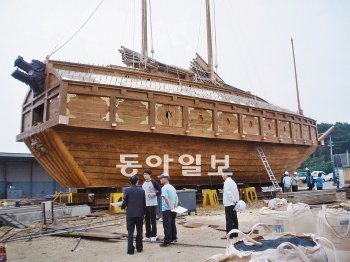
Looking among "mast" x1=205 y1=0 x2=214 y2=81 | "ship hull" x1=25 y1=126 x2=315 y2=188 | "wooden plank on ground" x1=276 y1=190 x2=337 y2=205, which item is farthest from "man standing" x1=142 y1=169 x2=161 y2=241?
"mast" x1=205 y1=0 x2=214 y2=81

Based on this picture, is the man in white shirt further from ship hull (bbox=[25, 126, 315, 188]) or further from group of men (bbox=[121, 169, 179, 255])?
ship hull (bbox=[25, 126, 315, 188])

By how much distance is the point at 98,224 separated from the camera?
7.41 meters

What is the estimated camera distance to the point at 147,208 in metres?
A: 6.02

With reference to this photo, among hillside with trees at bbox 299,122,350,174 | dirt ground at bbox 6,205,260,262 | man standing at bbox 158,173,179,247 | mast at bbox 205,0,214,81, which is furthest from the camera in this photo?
hillside with trees at bbox 299,122,350,174

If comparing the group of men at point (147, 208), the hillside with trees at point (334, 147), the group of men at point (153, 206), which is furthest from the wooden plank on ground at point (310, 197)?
the hillside with trees at point (334, 147)

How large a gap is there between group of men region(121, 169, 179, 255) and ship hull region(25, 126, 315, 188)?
336 cm

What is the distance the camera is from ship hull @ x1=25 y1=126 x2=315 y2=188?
346 inches

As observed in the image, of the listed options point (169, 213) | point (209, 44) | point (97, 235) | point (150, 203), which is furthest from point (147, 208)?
point (209, 44)

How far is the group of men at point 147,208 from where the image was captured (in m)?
5.13

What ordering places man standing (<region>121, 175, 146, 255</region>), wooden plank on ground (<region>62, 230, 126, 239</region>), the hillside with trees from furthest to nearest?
the hillside with trees → wooden plank on ground (<region>62, 230, 126, 239</region>) → man standing (<region>121, 175, 146, 255</region>)

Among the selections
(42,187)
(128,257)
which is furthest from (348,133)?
(128,257)

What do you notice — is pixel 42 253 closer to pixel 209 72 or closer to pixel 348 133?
pixel 209 72

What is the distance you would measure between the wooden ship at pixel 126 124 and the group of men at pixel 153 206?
3414 millimetres

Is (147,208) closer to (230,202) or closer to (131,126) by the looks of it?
(230,202)
